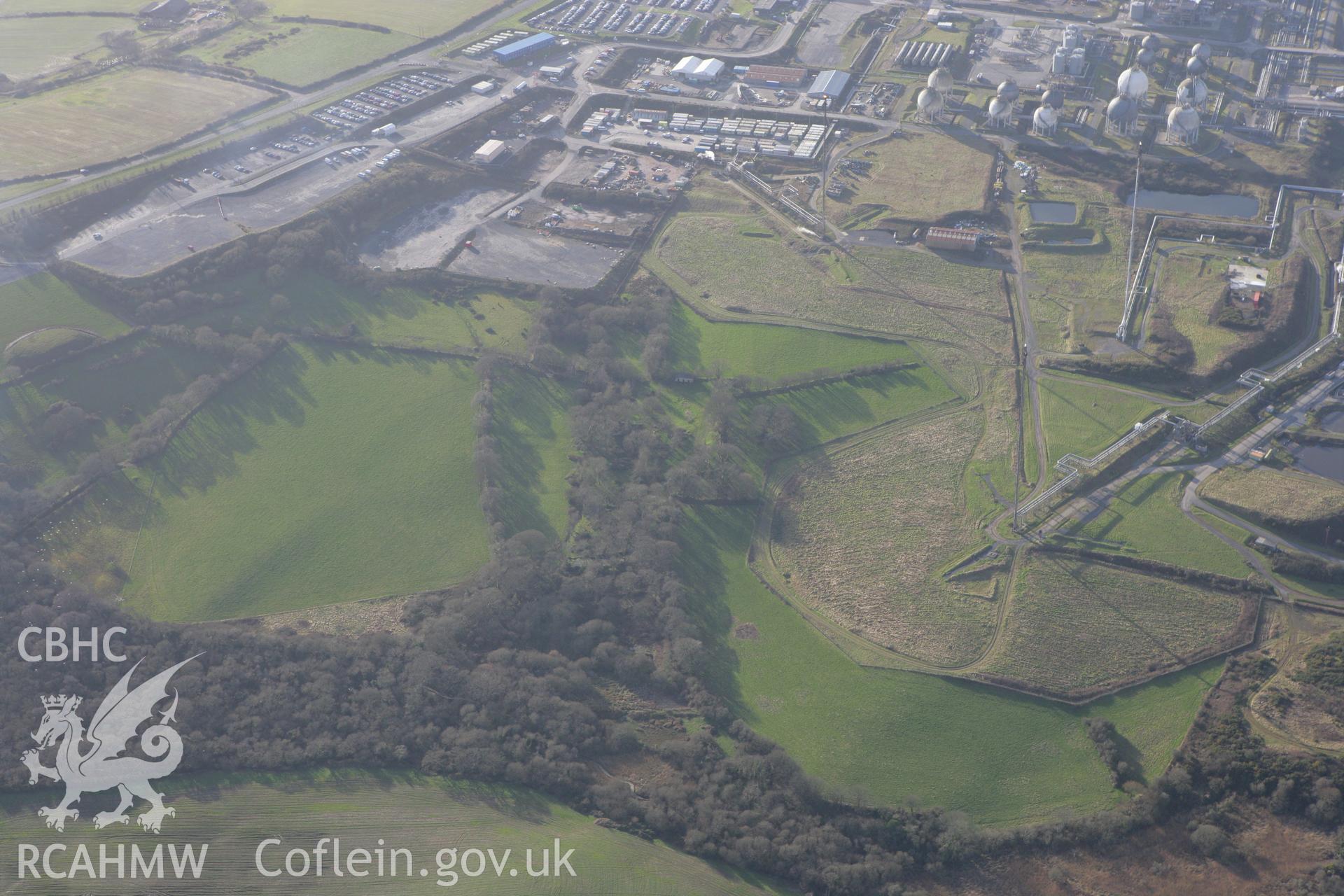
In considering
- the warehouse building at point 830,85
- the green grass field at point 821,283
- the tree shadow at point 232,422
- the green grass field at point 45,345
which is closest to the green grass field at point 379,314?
the tree shadow at point 232,422

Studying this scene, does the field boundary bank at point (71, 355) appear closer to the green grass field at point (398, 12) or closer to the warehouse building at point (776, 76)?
the green grass field at point (398, 12)

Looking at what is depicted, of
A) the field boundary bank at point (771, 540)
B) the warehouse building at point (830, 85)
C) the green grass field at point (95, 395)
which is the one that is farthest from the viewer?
the warehouse building at point (830, 85)

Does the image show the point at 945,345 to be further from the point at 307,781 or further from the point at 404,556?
the point at 307,781

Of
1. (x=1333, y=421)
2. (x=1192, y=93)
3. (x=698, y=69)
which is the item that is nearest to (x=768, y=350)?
(x=1333, y=421)

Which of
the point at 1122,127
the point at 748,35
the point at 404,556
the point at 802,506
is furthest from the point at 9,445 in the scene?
the point at 1122,127

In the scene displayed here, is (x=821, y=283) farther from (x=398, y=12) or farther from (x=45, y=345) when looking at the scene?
(x=398, y=12)
